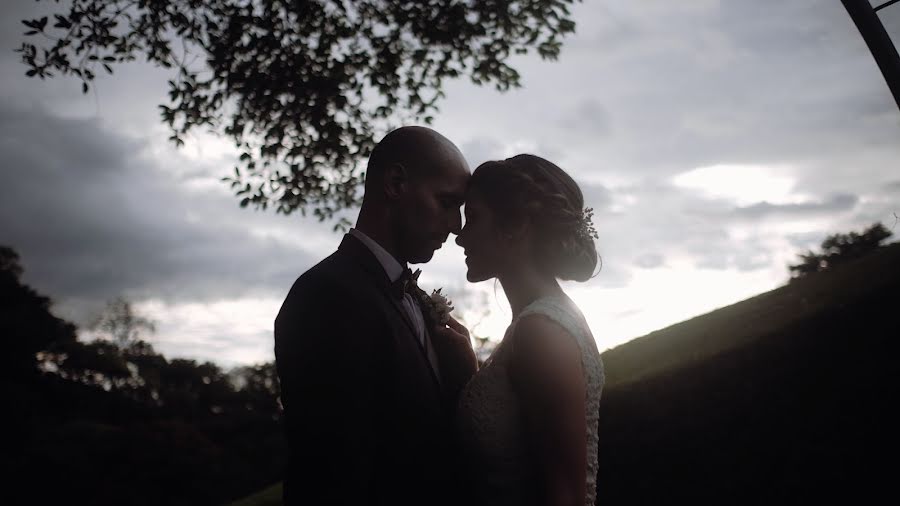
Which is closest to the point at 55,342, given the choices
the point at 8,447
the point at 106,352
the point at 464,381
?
the point at 106,352

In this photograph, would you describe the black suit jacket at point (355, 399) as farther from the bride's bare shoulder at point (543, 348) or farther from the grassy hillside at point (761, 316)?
the grassy hillside at point (761, 316)

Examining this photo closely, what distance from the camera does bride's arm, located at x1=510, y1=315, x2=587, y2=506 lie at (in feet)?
8.45

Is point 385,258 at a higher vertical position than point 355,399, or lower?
higher

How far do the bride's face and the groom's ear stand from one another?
0.45 m

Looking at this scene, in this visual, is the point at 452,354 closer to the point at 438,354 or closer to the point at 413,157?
the point at 438,354

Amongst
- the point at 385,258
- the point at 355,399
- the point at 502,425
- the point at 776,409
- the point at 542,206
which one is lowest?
the point at 776,409

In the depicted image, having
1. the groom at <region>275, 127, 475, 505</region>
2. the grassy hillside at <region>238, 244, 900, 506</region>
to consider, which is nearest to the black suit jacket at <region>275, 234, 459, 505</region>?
the groom at <region>275, 127, 475, 505</region>

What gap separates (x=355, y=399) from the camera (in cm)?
242

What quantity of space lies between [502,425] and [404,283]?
0.99 m

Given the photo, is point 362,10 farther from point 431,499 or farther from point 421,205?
point 431,499

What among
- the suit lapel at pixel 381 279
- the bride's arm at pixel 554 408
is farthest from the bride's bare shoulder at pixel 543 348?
the suit lapel at pixel 381 279

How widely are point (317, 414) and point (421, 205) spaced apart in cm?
145

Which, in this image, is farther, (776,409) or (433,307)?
(776,409)

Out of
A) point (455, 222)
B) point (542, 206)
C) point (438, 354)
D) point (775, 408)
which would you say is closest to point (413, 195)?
point (455, 222)
